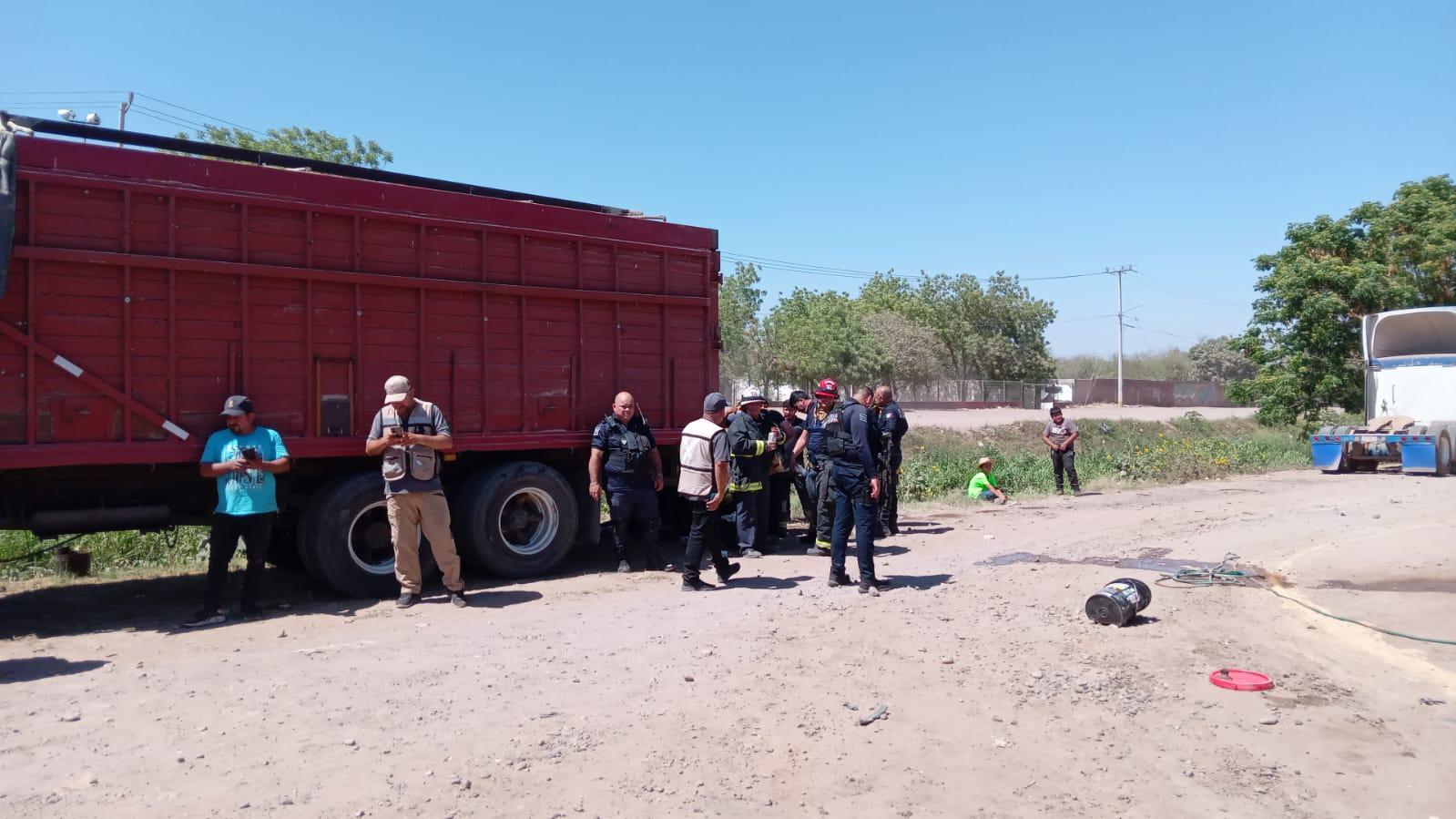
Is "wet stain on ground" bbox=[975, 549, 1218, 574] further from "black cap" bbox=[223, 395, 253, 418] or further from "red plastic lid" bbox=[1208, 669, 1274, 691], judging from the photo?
"black cap" bbox=[223, 395, 253, 418]

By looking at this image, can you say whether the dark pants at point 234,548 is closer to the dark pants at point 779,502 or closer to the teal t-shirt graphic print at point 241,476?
the teal t-shirt graphic print at point 241,476

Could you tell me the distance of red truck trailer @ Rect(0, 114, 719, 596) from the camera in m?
6.90

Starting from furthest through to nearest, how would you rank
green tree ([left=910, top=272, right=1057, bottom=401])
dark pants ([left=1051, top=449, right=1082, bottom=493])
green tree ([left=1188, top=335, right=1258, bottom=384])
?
green tree ([left=1188, top=335, right=1258, bottom=384]), green tree ([left=910, top=272, right=1057, bottom=401]), dark pants ([left=1051, top=449, right=1082, bottom=493])

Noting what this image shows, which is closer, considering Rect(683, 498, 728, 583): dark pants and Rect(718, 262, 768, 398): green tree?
Rect(683, 498, 728, 583): dark pants

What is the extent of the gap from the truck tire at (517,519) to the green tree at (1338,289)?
23770 millimetres

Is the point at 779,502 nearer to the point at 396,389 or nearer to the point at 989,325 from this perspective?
the point at 396,389

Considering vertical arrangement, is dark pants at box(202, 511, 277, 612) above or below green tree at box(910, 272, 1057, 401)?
below

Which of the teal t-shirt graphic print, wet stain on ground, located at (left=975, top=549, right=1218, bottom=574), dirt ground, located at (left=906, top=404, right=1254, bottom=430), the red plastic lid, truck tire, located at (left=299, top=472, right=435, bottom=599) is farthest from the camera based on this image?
dirt ground, located at (left=906, top=404, right=1254, bottom=430)

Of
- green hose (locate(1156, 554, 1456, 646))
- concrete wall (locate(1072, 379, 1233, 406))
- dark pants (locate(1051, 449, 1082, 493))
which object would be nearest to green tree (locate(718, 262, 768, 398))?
concrete wall (locate(1072, 379, 1233, 406))

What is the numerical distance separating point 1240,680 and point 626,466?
17.0 feet

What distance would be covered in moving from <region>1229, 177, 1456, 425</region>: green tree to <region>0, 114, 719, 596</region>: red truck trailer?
22.2m

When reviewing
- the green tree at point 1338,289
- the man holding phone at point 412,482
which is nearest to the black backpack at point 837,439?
the man holding phone at point 412,482

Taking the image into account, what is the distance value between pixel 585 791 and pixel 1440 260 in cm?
3007

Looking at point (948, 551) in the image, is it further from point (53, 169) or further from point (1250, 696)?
point (53, 169)
